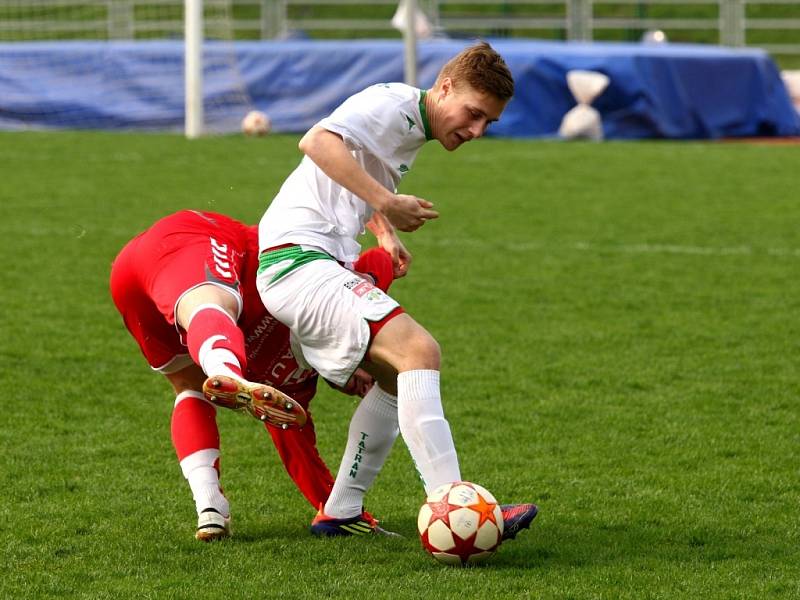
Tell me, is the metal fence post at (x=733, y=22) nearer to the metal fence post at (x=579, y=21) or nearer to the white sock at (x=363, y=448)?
the metal fence post at (x=579, y=21)

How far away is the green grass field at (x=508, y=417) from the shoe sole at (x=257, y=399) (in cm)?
47

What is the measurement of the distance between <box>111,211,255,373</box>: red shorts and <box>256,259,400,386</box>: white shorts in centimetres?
23

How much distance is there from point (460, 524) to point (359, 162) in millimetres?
1145

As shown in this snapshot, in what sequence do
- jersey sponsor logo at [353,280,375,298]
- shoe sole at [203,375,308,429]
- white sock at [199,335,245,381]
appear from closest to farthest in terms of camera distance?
1. shoe sole at [203,375,308,429]
2. white sock at [199,335,245,381]
3. jersey sponsor logo at [353,280,375,298]

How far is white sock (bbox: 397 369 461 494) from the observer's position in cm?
400

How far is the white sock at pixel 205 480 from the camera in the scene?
4.40 m

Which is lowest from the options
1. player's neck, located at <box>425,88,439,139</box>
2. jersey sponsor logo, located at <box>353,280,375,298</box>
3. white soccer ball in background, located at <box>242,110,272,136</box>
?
white soccer ball in background, located at <box>242,110,272,136</box>

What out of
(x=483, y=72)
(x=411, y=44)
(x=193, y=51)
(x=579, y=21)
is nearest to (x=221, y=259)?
(x=483, y=72)

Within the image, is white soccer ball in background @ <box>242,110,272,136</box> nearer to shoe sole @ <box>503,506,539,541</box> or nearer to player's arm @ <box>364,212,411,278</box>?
player's arm @ <box>364,212,411,278</box>

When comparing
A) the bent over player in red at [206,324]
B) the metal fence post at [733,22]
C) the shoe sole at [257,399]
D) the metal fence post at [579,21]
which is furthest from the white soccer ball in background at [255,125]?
the shoe sole at [257,399]

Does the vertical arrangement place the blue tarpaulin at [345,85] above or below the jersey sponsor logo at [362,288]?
below

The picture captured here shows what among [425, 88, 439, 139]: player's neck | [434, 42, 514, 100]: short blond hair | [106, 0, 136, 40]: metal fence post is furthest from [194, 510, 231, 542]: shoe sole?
[106, 0, 136, 40]: metal fence post

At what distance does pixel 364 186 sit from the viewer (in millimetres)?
4062

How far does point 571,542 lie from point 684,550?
1.12ft
